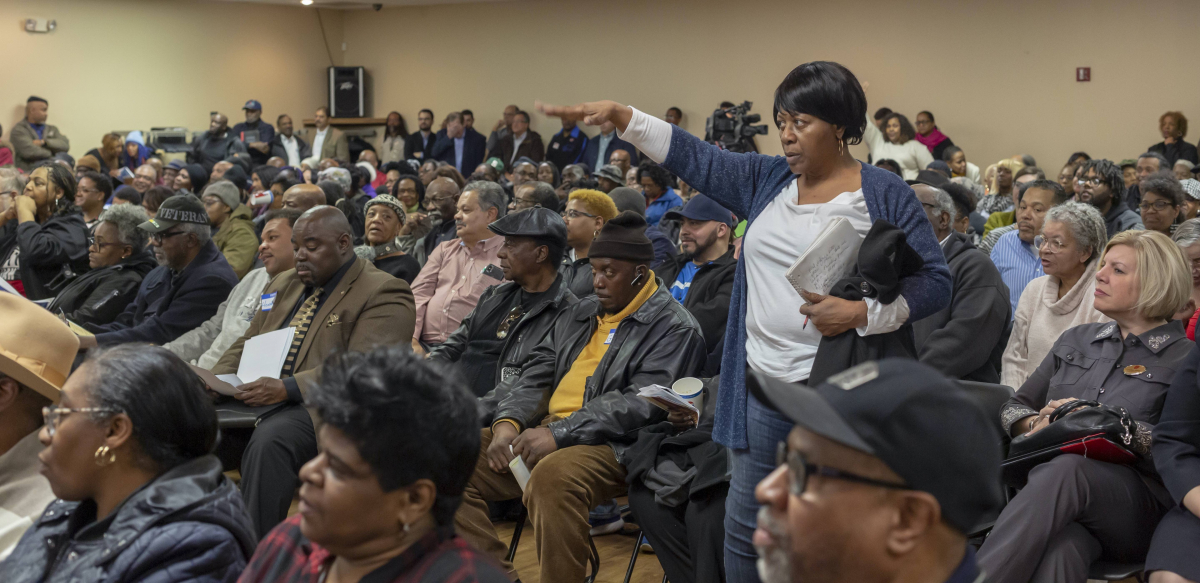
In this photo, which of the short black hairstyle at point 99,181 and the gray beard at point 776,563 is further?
the short black hairstyle at point 99,181

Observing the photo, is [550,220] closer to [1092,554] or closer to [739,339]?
[739,339]

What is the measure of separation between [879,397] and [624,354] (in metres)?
1.94

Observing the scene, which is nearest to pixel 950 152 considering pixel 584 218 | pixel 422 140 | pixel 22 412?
pixel 584 218

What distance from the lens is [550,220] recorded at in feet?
11.7

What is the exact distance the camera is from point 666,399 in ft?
8.69

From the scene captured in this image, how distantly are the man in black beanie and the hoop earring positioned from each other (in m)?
1.08

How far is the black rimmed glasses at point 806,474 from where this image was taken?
1.00 meters

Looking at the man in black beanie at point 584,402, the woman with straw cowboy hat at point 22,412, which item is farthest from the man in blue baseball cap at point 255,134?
the woman with straw cowboy hat at point 22,412

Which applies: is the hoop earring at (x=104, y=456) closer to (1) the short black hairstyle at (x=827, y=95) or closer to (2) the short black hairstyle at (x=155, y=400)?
(2) the short black hairstyle at (x=155, y=400)

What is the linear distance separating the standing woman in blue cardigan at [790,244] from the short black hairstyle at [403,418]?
666 mm

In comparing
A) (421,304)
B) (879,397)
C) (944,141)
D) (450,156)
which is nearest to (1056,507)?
(879,397)

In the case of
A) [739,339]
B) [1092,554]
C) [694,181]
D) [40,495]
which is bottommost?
[1092,554]

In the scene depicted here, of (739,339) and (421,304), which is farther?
(421,304)

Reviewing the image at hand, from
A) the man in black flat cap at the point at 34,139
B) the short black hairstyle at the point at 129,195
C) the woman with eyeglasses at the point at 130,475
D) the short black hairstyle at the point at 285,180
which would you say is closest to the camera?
the woman with eyeglasses at the point at 130,475
